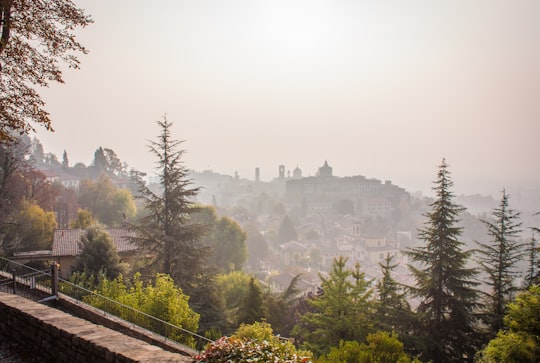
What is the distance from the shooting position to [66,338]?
5.22 metres

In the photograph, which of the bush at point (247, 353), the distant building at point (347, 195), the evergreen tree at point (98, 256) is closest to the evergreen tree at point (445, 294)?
the bush at point (247, 353)

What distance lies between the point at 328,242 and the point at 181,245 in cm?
8639

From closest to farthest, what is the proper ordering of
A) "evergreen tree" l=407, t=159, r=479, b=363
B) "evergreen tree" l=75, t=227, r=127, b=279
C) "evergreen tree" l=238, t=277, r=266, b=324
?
"evergreen tree" l=407, t=159, r=479, b=363, "evergreen tree" l=238, t=277, r=266, b=324, "evergreen tree" l=75, t=227, r=127, b=279

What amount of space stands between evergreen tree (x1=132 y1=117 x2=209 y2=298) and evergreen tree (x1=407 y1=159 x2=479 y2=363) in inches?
398

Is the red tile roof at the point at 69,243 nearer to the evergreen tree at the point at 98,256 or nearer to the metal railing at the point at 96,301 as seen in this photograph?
the evergreen tree at the point at 98,256

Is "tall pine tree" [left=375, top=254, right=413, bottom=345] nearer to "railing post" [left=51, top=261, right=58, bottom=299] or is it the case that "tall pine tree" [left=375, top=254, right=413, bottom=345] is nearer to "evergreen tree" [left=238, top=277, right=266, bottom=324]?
"evergreen tree" [left=238, top=277, right=266, bottom=324]

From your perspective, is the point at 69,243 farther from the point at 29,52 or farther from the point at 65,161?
the point at 65,161

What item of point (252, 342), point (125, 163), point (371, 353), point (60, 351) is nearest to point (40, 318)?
point (60, 351)

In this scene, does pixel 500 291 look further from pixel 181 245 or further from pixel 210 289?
pixel 181 245

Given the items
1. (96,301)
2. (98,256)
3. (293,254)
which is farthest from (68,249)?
(293,254)

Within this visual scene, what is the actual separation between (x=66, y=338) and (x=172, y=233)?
1308 centimetres

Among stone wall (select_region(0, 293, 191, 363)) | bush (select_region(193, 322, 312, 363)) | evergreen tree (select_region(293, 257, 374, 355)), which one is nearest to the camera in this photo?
bush (select_region(193, 322, 312, 363))

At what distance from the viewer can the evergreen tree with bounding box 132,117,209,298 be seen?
57.8 feet

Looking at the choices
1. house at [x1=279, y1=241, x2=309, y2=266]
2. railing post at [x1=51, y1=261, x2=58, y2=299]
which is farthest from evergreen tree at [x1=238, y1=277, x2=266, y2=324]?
house at [x1=279, y1=241, x2=309, y2=266]
